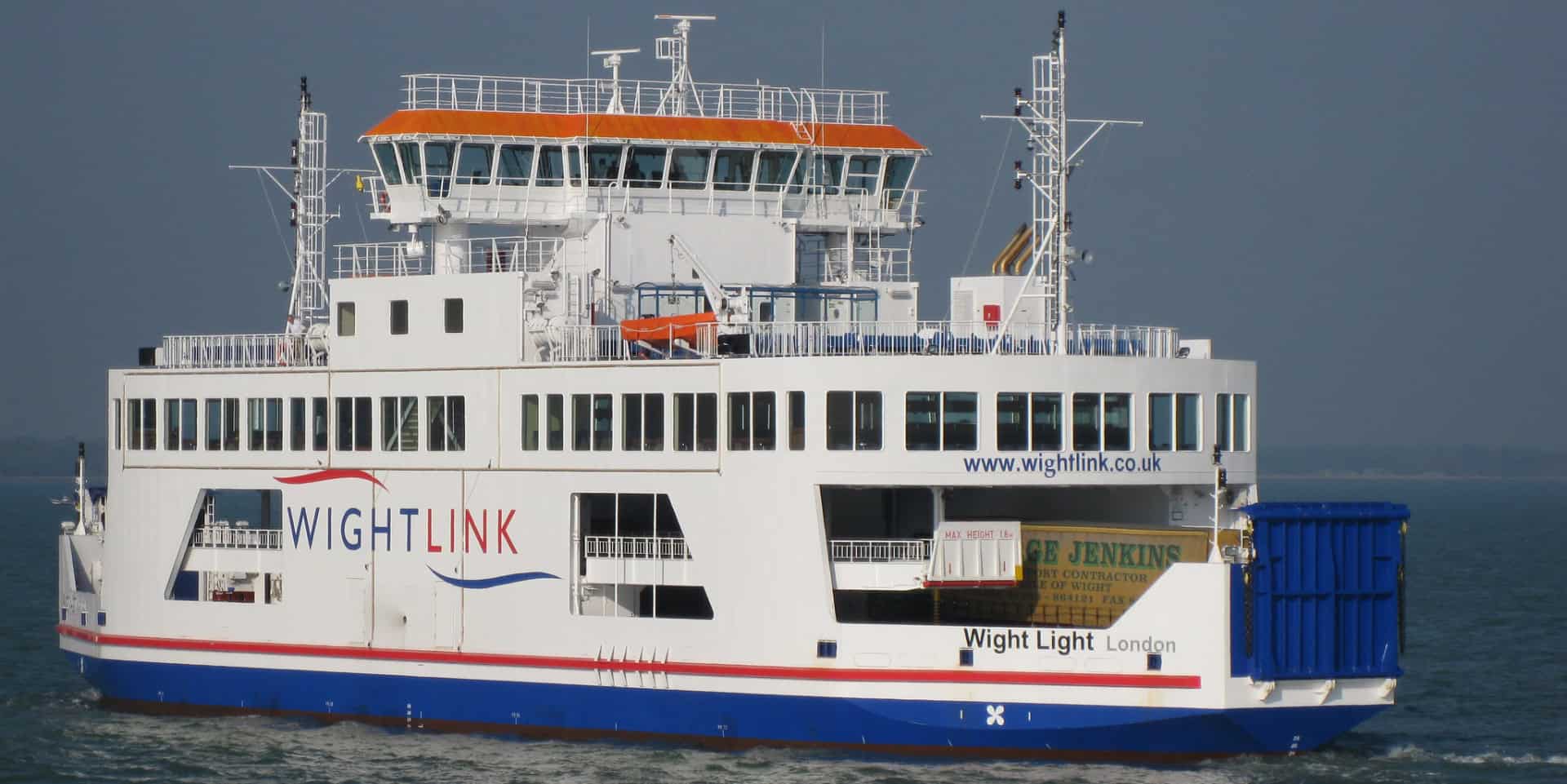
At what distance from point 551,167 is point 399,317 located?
334 centimetres

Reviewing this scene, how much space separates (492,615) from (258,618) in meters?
4.19

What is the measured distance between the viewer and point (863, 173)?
33719mm

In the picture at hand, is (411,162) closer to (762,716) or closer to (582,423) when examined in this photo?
(582,423)

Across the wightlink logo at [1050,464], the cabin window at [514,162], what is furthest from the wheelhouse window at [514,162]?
the wightlink logo at [1050,464]

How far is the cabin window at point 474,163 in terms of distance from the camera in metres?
31.8

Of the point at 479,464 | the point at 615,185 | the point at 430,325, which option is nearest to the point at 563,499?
the point at 479,464

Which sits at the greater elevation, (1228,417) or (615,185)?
(615,185)

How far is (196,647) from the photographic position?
31.7 metres

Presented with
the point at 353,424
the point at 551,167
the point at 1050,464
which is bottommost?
the point at 1050,464

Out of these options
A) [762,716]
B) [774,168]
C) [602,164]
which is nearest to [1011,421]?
[762,716]

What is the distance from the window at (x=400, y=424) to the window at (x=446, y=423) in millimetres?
Answer: 279

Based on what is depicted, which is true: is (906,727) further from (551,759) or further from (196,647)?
(196,647)

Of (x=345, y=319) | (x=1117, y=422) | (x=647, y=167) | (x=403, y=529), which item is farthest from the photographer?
(x=647, y=167)

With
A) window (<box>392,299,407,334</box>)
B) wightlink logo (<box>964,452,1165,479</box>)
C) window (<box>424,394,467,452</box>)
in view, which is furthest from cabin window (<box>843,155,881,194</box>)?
wightlink logo (<box>964,452,1165,479</box>)
